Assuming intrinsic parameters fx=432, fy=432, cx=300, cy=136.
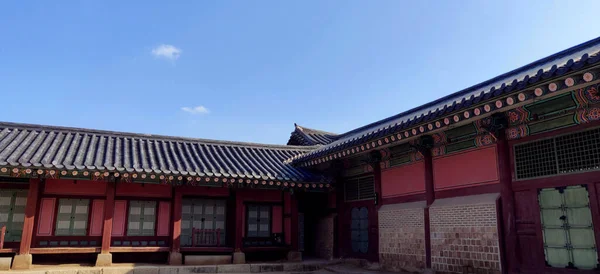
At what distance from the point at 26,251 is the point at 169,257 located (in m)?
3.60

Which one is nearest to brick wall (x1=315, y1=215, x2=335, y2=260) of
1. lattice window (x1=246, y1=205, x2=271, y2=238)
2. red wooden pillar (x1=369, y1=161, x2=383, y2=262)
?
lattice window (x1=246, y1=205, x2=271, y2=238)

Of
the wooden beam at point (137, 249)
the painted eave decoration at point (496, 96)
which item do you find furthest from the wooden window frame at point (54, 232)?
the painted eave decoration at point (496, 96)

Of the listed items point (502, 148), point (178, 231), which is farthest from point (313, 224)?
point (502, 148)

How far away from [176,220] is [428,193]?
727 cm

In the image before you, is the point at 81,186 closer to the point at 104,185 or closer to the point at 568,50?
the point at 104,185

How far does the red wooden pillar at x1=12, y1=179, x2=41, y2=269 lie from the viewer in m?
11.0

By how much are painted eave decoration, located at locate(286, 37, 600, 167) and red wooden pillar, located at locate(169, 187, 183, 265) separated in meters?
4.39

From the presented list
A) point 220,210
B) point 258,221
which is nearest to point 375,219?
point 258,221

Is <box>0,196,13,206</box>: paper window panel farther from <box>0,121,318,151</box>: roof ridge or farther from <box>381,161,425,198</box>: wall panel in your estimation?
<box>381,161,425,198</box>: wall panel

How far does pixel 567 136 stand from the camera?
784cm

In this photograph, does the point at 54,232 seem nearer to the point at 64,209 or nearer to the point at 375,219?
the point at 64,209

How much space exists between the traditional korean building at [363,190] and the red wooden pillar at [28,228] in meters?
0.03

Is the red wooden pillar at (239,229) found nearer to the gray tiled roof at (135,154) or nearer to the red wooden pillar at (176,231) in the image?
the gray tiled roof at (135,154)

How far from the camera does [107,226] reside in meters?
12.1
